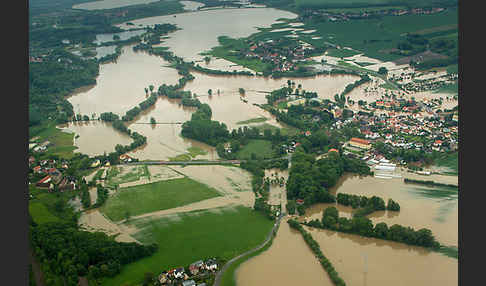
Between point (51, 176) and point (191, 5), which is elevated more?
point (191, 5)

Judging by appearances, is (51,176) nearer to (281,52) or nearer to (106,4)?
(281,52)

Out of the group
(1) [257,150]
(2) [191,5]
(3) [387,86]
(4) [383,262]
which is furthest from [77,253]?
(2) [191,5]

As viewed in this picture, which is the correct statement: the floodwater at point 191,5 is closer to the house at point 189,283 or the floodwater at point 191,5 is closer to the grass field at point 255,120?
the grass field at point 255,120

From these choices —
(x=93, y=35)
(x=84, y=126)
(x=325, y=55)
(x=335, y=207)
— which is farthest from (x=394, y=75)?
(x=93, y=35)

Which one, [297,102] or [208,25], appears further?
[208,25]

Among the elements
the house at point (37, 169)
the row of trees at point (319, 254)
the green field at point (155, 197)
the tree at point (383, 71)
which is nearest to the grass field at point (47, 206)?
the house at point (37, 169)

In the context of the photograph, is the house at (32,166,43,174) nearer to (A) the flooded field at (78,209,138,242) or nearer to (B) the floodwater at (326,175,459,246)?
(A) the flooded field at (78,209,138,242)
